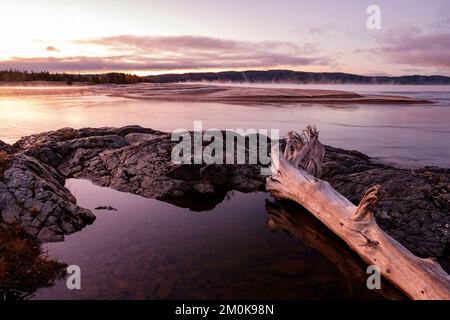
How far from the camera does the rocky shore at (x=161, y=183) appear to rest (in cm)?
756

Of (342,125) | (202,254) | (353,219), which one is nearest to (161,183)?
(202,254)

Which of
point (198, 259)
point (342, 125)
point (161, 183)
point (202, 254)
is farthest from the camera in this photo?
point (342, 125)

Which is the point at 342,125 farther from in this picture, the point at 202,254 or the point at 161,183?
the point at 202,254

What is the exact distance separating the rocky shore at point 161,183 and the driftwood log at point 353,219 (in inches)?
50.4

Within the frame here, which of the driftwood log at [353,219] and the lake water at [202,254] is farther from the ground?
the driftwood log at [353,219]

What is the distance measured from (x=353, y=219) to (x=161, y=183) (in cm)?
564

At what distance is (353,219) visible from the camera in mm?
6785

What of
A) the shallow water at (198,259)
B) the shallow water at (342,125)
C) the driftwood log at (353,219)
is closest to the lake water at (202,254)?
the shallow water at (198,259)

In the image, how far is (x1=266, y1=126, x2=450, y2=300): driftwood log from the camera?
5406 mm

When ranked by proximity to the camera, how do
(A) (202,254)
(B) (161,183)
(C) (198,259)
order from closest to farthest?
(C) (198,259) → (A) (202,254) → (B) (161,183)

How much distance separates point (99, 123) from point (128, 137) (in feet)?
41.8

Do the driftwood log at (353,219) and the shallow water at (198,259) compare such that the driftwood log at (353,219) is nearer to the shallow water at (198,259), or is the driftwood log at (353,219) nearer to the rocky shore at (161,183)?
the shallow water at (198,259)
